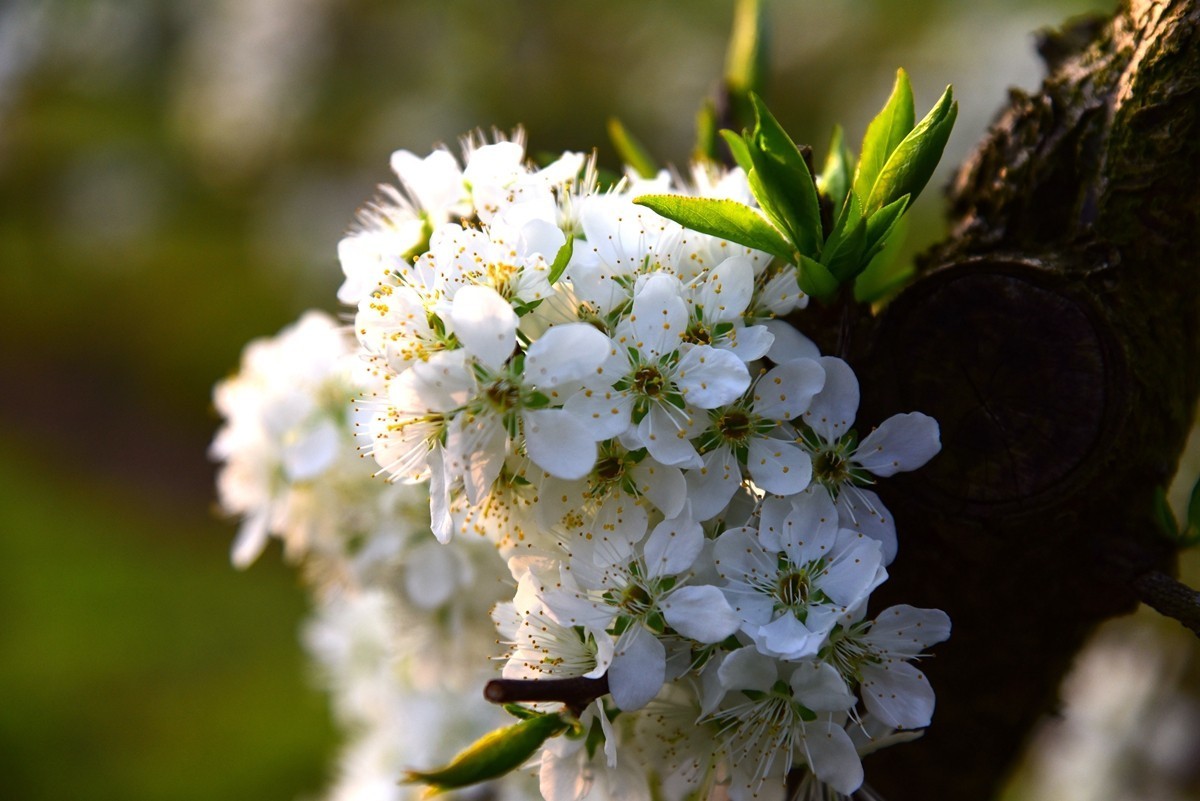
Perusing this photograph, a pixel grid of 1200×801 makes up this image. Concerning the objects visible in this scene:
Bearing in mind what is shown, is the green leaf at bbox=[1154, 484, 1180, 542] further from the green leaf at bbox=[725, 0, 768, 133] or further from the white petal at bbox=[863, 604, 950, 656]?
the green leaf at bbox=[725, 0, 768, 133]

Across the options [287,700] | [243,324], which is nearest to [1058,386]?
[287,700]

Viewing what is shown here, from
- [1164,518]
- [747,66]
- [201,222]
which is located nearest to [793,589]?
[1164,518]

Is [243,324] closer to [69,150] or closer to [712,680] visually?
[69,150]

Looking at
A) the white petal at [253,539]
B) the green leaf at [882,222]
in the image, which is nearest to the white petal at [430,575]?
the white petal at [253,539]

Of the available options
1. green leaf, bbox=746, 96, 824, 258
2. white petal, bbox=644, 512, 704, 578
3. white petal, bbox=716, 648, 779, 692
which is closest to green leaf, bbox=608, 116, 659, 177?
green leaf, bbox=746, 96, 824, 258

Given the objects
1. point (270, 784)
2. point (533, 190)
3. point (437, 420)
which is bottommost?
point (270, 784)

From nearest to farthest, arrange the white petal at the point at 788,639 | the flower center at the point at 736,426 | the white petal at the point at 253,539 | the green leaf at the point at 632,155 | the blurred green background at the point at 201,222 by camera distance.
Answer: the white petal at the point at 788,639, the flower center at the point at 736,426, the green leaf at the point at 632,155, the white petal at the point at 253,539, the blurred green background at the point at 201,222

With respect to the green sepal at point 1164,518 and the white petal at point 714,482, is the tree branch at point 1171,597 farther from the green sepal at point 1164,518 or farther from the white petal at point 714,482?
the white petal at point 714,482
